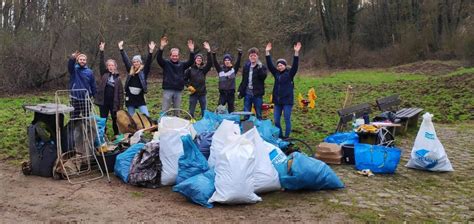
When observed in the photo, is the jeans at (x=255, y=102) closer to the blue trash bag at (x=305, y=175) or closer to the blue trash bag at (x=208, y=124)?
the blue trash bag at (x=208, y=124)

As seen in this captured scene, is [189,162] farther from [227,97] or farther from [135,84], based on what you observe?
[227,97]

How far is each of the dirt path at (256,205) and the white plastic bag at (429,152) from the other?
9.7 inches

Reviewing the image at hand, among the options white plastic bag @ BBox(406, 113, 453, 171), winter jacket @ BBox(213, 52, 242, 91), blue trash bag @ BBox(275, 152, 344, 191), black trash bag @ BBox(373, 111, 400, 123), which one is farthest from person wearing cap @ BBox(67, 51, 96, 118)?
black trash bag @ BBox(373, 111, 400, 123)

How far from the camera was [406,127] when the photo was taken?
31.3 ft

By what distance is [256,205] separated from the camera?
505cm

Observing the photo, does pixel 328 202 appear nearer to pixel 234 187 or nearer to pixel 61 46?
pixel 234 187

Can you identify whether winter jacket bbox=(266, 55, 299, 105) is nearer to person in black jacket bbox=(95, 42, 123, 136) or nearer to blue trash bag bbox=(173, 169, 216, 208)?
person in black jacket bbox=(95, 42, 123, 136)

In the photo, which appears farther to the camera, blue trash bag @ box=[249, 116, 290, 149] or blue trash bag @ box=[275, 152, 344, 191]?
blue trash bag @ box=[249, 116, 290, 149]

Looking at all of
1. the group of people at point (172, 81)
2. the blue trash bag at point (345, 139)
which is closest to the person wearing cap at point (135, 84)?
the group of people at point (172, 81)

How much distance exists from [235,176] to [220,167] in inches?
9.2

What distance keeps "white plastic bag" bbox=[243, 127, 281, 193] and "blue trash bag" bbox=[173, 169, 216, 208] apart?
0.49 m

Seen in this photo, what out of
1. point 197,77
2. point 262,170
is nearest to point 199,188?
point 262,170

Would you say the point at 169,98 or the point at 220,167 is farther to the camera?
the point at 169,98

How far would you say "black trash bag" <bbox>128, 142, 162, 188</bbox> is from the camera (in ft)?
18.7
